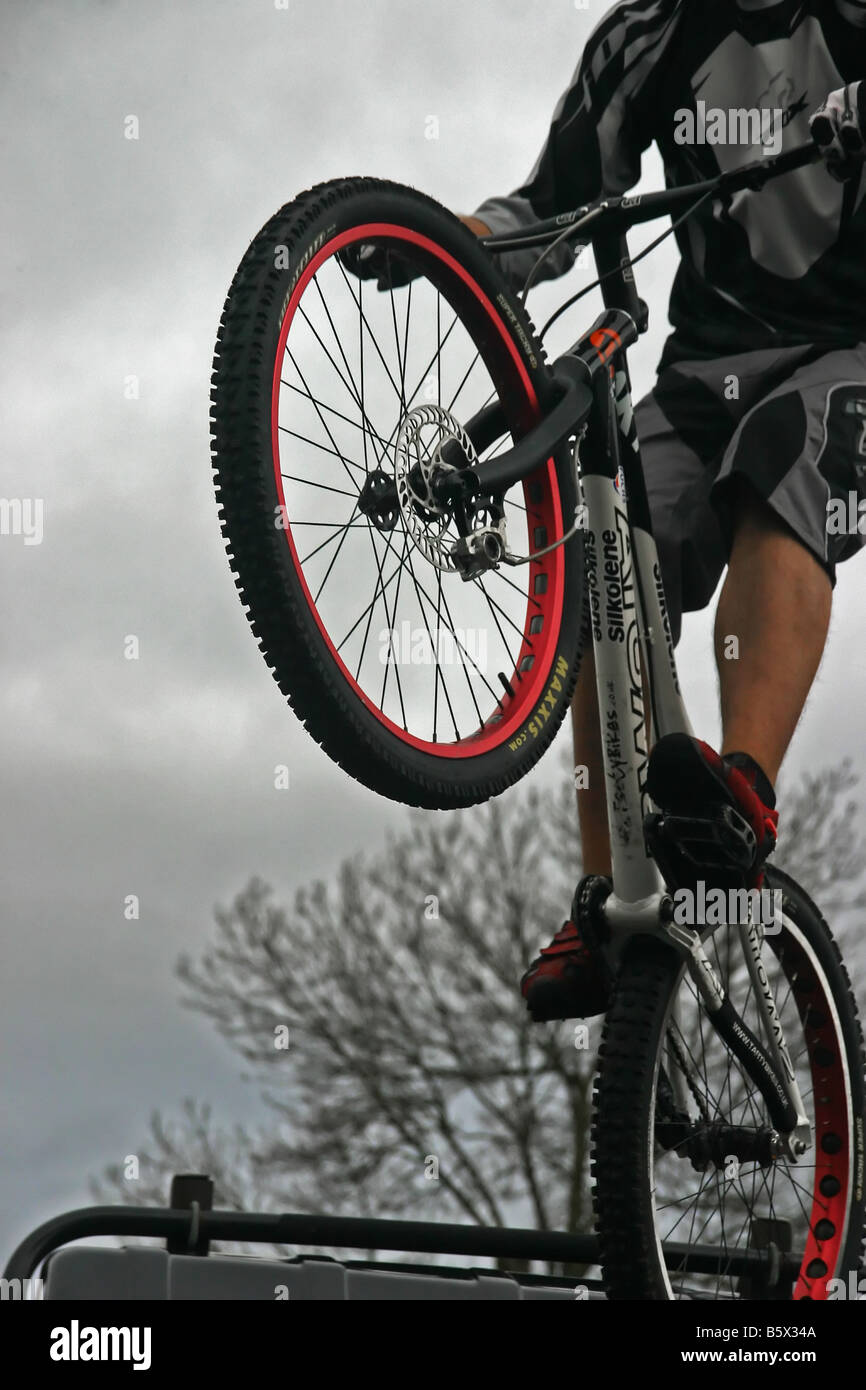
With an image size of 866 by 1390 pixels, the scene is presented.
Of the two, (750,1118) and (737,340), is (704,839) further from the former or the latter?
(737,340)

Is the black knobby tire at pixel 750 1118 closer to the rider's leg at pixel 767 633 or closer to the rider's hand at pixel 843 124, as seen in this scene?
the rider's leg at pixel 767 633

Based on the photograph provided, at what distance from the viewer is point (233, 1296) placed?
2373mm

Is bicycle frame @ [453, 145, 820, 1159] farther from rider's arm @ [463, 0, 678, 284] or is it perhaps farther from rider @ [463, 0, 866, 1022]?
rider's arm @ [463, 0, 678, 284]

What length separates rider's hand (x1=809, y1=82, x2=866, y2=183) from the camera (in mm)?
2223

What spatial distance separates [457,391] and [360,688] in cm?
52

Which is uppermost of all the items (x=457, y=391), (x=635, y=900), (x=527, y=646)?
(x=457, y=391)

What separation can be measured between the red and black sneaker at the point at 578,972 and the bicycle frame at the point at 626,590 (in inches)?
1.4

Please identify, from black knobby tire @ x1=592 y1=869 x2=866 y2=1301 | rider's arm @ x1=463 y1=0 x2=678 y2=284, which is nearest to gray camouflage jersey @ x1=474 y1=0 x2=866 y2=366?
rider's arm @ x1=463 y1=0 x2=678 y2=284

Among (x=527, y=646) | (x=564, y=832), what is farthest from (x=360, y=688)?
(x=564, y=832)

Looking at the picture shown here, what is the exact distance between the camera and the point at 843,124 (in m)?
2.22

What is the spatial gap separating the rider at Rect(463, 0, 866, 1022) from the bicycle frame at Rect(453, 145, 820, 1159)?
114 millimetres

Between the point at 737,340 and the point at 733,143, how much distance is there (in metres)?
0.34

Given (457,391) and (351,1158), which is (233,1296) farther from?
(351,1158)
